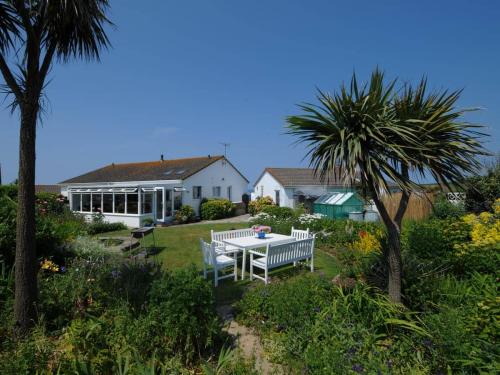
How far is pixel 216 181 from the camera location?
82.0 ft

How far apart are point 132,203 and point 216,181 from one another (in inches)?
296

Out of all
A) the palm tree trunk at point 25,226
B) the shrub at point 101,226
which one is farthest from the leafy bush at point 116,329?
the shrub at point 101,226

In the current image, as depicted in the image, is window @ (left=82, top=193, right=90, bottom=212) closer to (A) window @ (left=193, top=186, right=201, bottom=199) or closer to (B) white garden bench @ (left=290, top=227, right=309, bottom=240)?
(A) window @ (left=193, top=186, right=201, bottom=199)

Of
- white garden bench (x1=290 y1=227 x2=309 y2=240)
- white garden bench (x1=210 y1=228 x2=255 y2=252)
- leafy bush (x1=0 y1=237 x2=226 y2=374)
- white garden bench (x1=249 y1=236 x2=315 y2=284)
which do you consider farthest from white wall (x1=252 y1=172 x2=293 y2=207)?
leafy bush (x1=0 y1=237 x2=226 y2=374)

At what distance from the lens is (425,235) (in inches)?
246

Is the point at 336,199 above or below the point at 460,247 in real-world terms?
above

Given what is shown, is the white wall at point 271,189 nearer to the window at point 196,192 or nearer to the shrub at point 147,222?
the window at point 196,192

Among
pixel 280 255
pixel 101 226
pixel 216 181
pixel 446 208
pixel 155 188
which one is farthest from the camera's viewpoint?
pixel 216 181

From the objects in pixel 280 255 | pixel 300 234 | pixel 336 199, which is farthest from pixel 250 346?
pixel 336 199

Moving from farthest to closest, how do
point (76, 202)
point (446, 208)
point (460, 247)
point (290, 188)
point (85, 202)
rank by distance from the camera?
point (290, 188) → point (76, 202) → point (85, 202) → point (446, 208) → point (460, 247)

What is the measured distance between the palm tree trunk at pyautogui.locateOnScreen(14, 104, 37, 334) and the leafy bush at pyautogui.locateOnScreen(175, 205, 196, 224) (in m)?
16.6

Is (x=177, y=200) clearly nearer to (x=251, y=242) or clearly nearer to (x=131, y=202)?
(x=131, y=202)

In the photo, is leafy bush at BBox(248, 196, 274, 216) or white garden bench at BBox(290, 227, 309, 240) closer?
white garden bench at BBox(290, 227, 309, 240)

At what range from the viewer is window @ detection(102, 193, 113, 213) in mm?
20625
